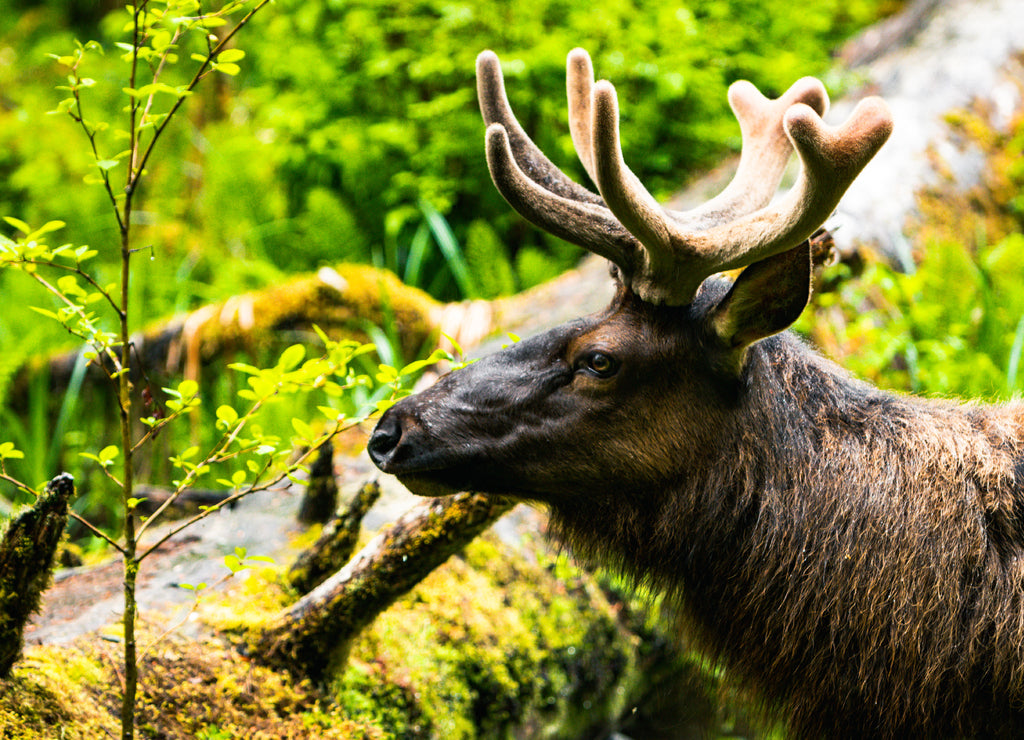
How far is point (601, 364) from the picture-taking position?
2.73m

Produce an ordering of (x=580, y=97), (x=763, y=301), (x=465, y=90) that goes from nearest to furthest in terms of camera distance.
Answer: (x=763, y=301), (x=580, y=97), (x=465, y=90)

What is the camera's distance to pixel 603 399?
2748 millimetres

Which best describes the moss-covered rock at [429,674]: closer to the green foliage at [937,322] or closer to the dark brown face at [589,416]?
the dark brown face at [589,416]

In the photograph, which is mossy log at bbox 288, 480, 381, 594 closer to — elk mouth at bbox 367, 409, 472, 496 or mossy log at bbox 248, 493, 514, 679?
mossy log at bbox 248, 493, 514, 679

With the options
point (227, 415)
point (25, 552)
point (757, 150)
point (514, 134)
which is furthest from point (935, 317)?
point (25, 552)

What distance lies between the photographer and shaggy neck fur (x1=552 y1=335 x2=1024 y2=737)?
2561mm

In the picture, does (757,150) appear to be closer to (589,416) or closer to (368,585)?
(589,416)

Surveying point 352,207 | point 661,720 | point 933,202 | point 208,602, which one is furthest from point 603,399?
point 352,207

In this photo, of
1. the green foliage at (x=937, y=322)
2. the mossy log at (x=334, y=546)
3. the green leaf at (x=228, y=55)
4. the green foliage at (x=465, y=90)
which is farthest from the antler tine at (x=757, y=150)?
the green foliage at (x=465, y=90)

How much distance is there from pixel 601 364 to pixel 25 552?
5.18ft

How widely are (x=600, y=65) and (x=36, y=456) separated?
4.47 meters

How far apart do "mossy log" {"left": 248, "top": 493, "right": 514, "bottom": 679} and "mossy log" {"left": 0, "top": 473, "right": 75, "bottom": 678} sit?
87cm

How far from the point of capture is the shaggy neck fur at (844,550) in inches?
101

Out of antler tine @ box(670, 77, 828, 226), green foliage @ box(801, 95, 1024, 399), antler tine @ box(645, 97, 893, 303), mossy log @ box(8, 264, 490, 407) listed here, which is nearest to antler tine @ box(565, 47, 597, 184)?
antler tine @ box(670, 77, 828, 226)
